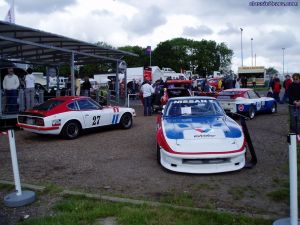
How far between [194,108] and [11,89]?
756 cm

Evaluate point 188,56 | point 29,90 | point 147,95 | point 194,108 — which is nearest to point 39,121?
point 29,90

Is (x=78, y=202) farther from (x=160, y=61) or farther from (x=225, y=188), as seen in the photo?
Answer: (x=160, y=61)

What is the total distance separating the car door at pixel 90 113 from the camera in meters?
11.5

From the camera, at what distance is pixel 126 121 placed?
43.0ft

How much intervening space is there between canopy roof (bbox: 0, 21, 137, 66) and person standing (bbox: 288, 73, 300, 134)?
8.37 m

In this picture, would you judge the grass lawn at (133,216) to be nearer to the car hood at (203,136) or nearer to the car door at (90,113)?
the car hood at (203,136)

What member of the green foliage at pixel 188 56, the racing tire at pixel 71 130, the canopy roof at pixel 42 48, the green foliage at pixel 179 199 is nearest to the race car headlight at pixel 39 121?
the racing tire at pixel 71 130

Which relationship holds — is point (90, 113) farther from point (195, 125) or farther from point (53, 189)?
point (53, 189)

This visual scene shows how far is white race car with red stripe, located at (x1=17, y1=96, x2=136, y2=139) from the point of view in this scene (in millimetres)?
10531

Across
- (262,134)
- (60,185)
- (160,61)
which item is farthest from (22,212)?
(160,61)

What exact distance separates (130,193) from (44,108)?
5.99 metres

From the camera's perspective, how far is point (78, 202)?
529 centimetres

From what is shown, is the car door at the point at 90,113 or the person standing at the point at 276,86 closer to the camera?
the car door at the point at 90,113

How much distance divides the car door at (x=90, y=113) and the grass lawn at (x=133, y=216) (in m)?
6.40
